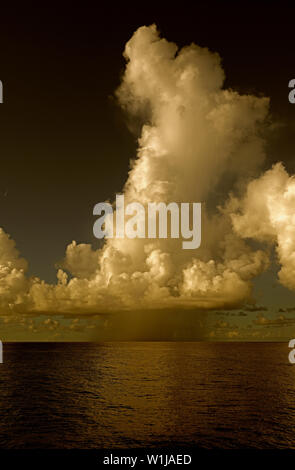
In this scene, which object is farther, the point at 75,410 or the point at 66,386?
the point at 66,386

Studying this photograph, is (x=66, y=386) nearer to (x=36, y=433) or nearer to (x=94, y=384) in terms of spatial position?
(x=94, y=384)

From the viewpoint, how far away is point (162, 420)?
48750 mm

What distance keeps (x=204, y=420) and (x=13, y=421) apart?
83.2 feet

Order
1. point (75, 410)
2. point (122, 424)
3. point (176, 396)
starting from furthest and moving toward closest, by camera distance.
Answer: point (176, 396)
point (75, 410)
point (122, 424)
